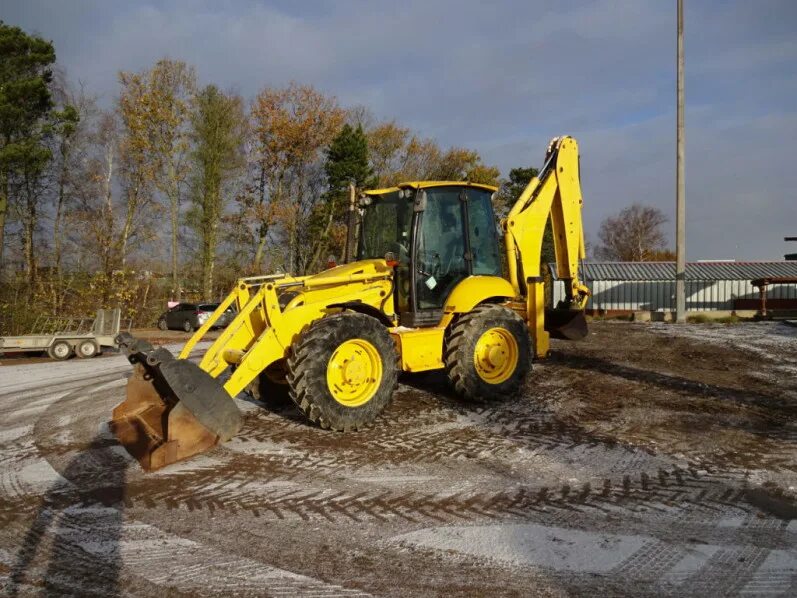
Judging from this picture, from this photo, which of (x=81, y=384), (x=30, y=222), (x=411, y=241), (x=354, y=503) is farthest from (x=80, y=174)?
(x=354, y=503)

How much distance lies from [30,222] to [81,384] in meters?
22.3

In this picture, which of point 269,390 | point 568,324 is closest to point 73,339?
point 269,390

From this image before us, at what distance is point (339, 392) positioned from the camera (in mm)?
6359

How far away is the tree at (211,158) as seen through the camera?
1375 inches

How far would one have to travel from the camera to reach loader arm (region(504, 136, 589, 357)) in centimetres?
866

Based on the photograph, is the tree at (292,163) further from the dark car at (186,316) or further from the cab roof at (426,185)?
the cab roof at (426,185)

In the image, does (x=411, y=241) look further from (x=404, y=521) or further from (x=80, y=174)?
(x=80, y=174)

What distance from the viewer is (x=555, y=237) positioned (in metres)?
9.59

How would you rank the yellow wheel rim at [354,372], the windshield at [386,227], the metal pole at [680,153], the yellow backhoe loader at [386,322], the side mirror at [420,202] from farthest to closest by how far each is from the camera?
the metal pole at [680,153] < the windshield at [386,227] < the side mirror at [420,202] < the yellow wheel rim at [354,372] < the yellow backhoe loader at [386,322]

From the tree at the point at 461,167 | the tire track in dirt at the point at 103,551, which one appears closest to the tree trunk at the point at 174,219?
the tree at the point at 461,167

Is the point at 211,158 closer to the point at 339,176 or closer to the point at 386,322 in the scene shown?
the point at 339,176

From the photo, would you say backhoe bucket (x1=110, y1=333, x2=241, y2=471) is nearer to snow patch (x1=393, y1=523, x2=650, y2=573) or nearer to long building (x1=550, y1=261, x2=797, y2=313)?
snow patch (x1=393, y1=523, x2=650, y2=573)

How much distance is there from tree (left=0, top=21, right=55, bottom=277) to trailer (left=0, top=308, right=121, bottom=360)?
10659 millimetres

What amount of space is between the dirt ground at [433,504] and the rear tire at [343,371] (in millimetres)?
282
